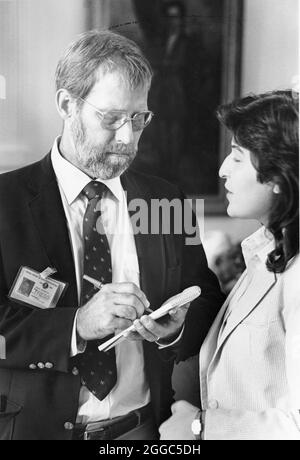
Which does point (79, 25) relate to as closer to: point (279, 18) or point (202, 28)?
point (202, 28)

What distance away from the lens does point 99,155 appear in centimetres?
180

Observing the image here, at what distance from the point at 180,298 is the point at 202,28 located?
2.40 feet

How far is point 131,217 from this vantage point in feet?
6.06

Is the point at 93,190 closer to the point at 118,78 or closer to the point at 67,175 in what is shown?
the point at 67,175

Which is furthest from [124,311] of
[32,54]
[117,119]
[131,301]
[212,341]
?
[32,54]

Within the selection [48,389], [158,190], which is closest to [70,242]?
[158,190]

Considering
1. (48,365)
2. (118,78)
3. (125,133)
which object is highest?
(118,78)

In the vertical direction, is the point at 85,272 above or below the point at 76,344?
above

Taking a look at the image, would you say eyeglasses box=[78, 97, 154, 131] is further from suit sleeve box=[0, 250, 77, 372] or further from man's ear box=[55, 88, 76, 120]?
suit sleeve box=[0, 250, 77, 372]

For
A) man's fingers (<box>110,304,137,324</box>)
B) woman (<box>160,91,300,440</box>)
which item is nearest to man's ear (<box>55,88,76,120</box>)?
woman (<box>160,91,300,440</box>)

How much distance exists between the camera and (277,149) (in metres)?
1.77

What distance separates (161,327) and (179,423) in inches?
10.9

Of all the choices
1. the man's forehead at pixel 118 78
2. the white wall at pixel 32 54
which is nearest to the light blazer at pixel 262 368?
the man's forehead at pixel 118 78

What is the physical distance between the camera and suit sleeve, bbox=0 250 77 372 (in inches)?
69.7
